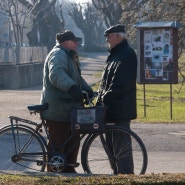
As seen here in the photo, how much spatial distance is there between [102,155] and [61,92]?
87 cm

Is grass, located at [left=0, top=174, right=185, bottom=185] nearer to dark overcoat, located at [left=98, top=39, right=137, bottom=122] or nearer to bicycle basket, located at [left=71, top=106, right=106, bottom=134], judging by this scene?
bicycle basket, located at [left=71, top=106, right=106, bottom=134]

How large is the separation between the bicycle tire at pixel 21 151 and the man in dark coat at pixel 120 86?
0.85m

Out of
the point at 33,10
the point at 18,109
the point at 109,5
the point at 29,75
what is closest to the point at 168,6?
the point at 18,109

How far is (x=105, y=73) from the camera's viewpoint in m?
8.22

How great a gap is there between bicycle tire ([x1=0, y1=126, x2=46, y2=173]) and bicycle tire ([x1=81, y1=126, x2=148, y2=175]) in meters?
0.49

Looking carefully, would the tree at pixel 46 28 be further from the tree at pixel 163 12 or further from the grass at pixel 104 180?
the grass at pixel 104 180

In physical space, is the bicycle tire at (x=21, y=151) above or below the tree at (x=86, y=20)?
below

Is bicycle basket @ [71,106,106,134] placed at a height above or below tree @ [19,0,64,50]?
below

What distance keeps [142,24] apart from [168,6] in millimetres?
8432

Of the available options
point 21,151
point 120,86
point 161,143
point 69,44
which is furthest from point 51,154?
point 161,143

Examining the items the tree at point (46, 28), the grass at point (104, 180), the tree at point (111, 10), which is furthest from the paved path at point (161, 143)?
the tree at point (46, 28)

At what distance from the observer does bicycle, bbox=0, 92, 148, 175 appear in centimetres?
794

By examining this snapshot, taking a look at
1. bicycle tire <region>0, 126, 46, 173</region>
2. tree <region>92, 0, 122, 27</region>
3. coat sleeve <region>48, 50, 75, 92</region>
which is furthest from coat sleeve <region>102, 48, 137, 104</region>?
tree <region>92, 0, 122, 27</region>

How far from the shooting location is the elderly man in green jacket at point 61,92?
786 cm
